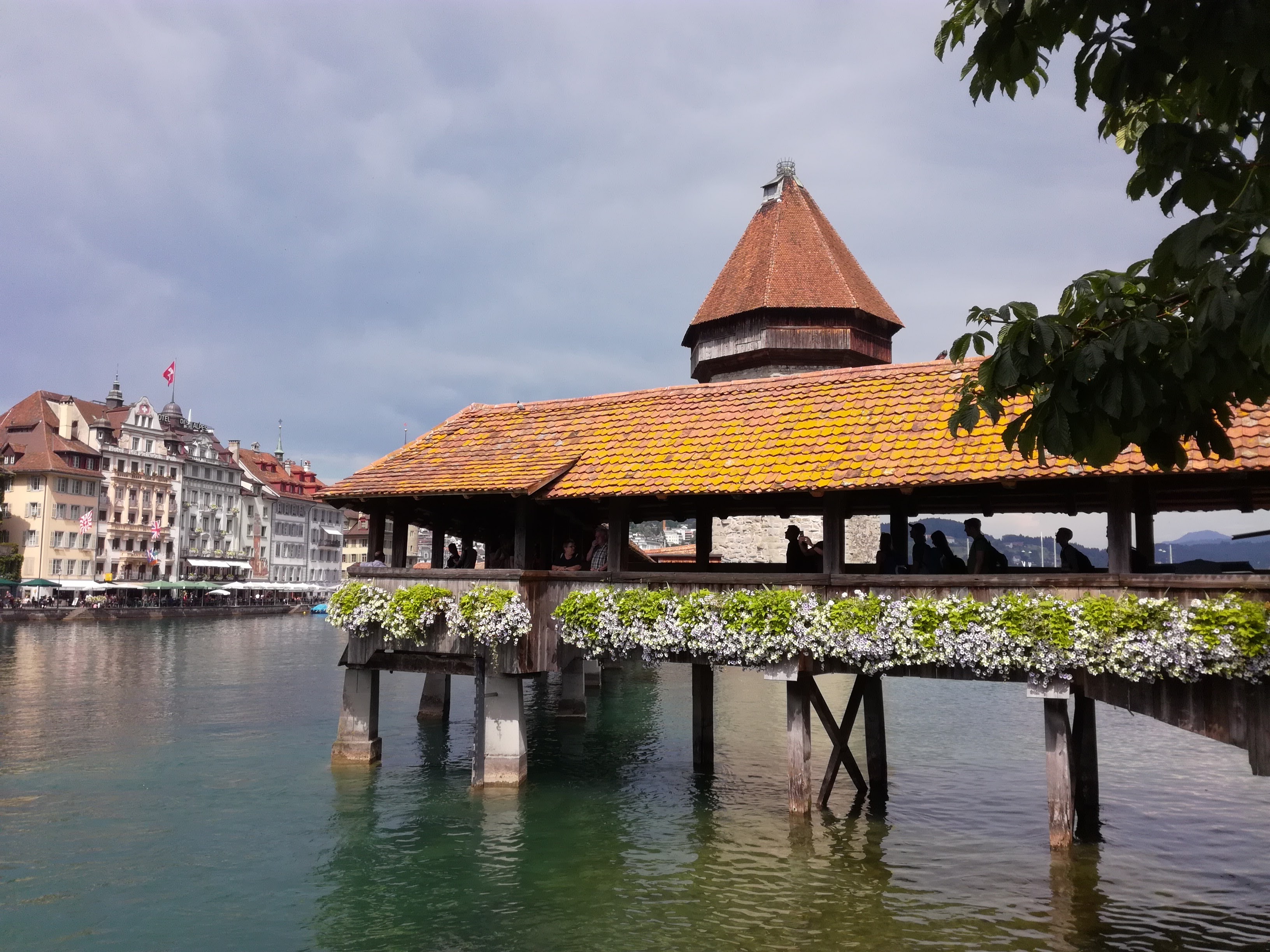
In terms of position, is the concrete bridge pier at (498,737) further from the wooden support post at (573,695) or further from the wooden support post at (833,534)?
the wooden support post at (573,695)

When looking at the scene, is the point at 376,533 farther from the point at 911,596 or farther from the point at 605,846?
the point at 911,596

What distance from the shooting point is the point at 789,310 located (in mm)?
37031

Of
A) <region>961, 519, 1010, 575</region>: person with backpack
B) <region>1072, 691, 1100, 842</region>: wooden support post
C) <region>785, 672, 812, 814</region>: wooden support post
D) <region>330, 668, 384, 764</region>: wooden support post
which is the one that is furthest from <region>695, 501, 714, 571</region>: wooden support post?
<region>1072, 691, 1100, 842</region>: wooden support post

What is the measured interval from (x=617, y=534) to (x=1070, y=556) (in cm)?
616

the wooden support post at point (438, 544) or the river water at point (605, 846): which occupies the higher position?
the wooden support post at point (438, 544)

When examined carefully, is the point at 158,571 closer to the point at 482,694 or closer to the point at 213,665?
the point at 213,665

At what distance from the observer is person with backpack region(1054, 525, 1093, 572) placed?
12.9 metres

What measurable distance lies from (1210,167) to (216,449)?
92.7m

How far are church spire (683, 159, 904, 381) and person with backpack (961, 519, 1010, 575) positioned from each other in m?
21.5

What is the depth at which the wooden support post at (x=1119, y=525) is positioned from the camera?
38.2 feet

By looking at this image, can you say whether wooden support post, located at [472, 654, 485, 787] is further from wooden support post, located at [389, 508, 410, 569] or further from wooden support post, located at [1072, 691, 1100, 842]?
wooden support post, located at [1072, 691, 1100, 842]

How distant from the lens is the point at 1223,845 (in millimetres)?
14062

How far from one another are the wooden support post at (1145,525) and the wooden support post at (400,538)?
35.9 ft

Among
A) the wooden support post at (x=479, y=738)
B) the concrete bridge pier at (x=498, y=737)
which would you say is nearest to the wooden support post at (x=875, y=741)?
the concrete bridge pier at (x=498, y=737)
